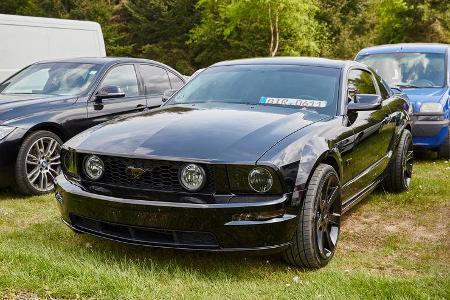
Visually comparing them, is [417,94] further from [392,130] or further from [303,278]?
[303,278]

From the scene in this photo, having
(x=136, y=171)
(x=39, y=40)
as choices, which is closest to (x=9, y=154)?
(x=136, y=171)

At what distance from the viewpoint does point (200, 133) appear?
3.72 metres

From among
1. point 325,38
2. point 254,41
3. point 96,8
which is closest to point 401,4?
point 325,38

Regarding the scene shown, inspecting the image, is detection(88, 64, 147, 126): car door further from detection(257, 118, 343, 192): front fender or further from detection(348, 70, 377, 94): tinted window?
detection(257, 118, 343, 192): front fender

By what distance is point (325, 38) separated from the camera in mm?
41906

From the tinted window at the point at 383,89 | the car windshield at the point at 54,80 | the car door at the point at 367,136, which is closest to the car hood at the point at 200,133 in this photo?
the car door at the point at 367,136

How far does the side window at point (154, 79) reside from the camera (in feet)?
24.5

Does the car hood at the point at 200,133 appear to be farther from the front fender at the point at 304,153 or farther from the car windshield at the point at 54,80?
the car windshield at the point at 54,80

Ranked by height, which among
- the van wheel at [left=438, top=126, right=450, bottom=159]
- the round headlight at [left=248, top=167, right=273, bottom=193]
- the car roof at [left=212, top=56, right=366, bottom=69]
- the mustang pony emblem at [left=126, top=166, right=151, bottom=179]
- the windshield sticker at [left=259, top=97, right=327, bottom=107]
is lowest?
the van wheel at [left=438, top=126, right=450, bottom=159]

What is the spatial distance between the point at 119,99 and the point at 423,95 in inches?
169

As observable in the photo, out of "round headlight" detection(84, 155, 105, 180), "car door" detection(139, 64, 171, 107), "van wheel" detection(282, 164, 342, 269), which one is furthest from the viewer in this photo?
"car door" detection(139, 64, 171, 107)

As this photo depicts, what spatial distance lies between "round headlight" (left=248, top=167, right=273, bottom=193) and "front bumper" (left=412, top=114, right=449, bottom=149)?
5.15m

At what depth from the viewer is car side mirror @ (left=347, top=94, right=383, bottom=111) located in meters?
4.49

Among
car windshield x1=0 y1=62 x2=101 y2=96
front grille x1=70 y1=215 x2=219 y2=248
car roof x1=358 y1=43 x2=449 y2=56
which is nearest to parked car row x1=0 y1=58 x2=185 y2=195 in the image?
car windshield x1=0 y1=62 x2=101 y2=96
